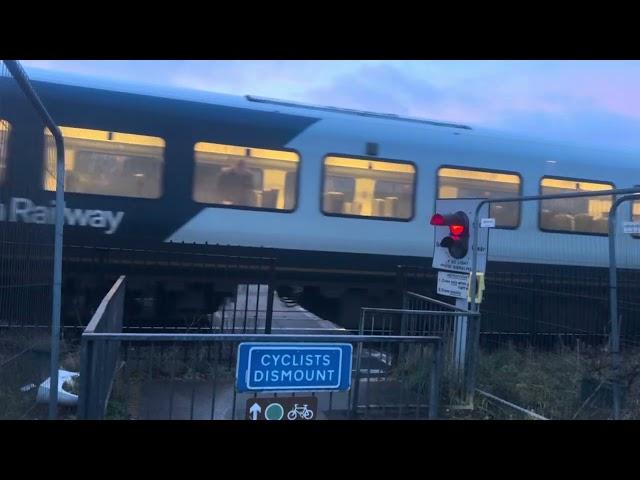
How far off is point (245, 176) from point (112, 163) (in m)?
1.79

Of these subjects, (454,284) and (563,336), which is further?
(563,336)

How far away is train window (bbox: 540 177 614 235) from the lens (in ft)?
34.8

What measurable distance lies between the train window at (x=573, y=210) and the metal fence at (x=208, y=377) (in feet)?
19.1

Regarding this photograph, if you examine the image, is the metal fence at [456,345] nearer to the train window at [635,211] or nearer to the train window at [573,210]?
the train window at [573,210]

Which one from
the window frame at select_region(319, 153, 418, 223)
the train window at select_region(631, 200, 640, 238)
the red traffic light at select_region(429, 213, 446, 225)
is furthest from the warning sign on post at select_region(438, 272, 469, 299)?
the train window at select_region(631, 200, 640, 238)

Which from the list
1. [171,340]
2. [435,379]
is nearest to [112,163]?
[171,340]

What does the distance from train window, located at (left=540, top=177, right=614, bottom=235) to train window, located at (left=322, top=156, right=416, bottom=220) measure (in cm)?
246

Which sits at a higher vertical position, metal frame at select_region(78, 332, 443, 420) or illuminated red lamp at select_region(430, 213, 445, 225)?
illuminated red lamp at select_region(430, 213, 445, 225)

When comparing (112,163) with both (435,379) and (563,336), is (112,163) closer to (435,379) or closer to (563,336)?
(435,379)

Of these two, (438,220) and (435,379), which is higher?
(438,220)

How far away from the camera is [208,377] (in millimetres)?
6910

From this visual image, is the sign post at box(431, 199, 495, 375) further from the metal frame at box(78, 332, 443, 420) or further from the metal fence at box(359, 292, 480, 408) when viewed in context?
the metal frame at box(78, 332, 443, 420)

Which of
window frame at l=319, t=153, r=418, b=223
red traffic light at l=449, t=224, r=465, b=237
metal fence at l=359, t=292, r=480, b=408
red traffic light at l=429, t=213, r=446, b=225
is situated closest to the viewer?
metal fence at l=359, t=292, r=480, b=408
